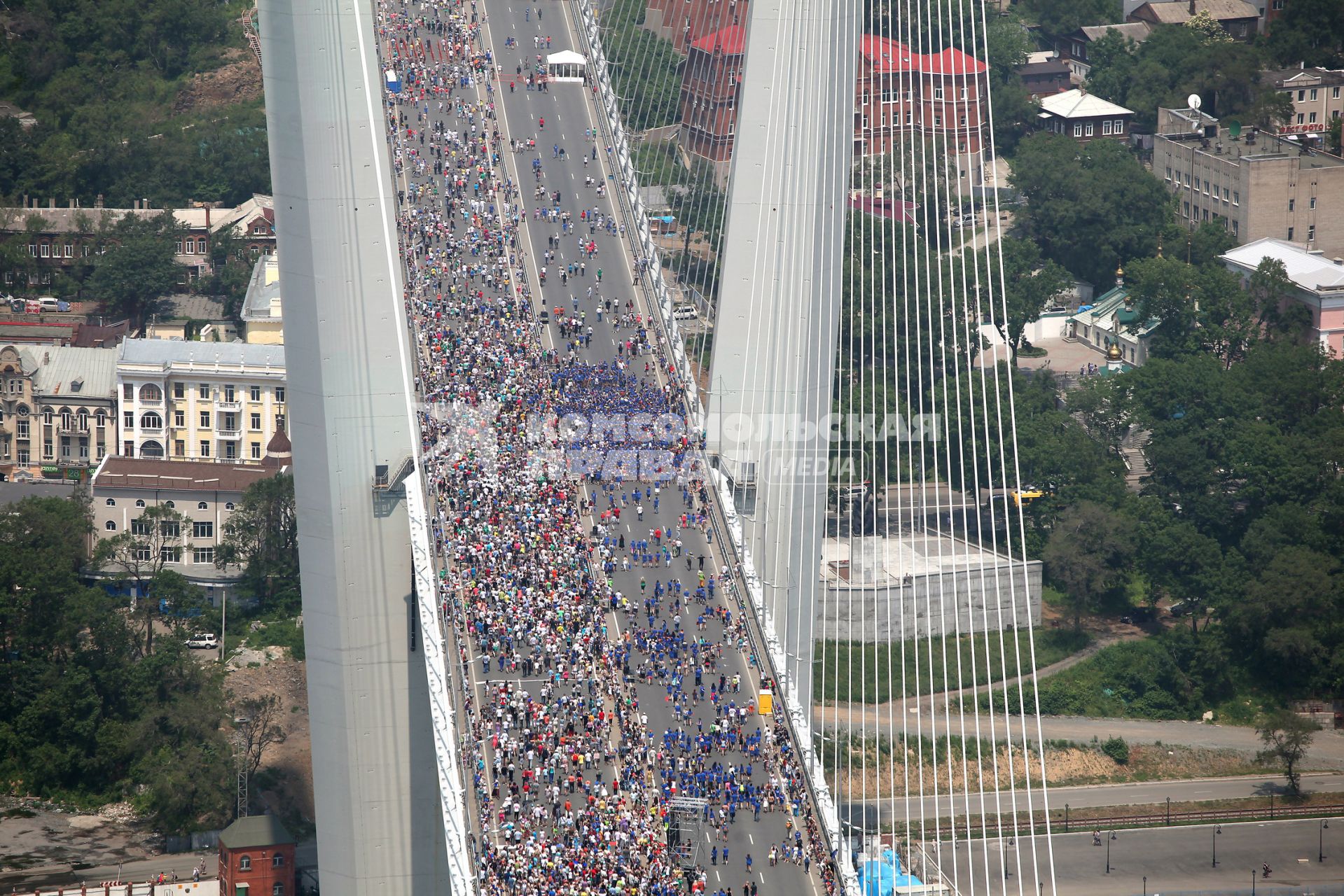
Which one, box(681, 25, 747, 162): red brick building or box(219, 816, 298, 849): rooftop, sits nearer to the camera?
box(219, 816, 298, 849): rooftop

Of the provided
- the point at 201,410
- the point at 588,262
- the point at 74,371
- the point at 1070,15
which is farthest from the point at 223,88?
the point at 588,262

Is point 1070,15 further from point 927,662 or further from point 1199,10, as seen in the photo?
point 927,662

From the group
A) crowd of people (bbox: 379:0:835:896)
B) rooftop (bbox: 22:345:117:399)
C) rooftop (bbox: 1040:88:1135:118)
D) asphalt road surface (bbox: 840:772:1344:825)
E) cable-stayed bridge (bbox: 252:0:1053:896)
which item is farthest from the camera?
rooftop (bbox: 1040:88:1135:118)

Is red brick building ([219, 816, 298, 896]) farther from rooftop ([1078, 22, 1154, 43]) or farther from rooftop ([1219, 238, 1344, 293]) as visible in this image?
rooftop ([1078, 22, 1154, 43])

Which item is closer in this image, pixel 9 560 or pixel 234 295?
pixel 9 560

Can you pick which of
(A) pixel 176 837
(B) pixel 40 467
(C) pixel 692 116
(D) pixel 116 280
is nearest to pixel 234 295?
(D) pixel 116 280

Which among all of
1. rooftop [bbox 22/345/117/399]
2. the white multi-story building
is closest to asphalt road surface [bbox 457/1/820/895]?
the white multi-story building

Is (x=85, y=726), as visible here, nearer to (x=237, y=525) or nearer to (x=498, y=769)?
(x=237, y=525)
